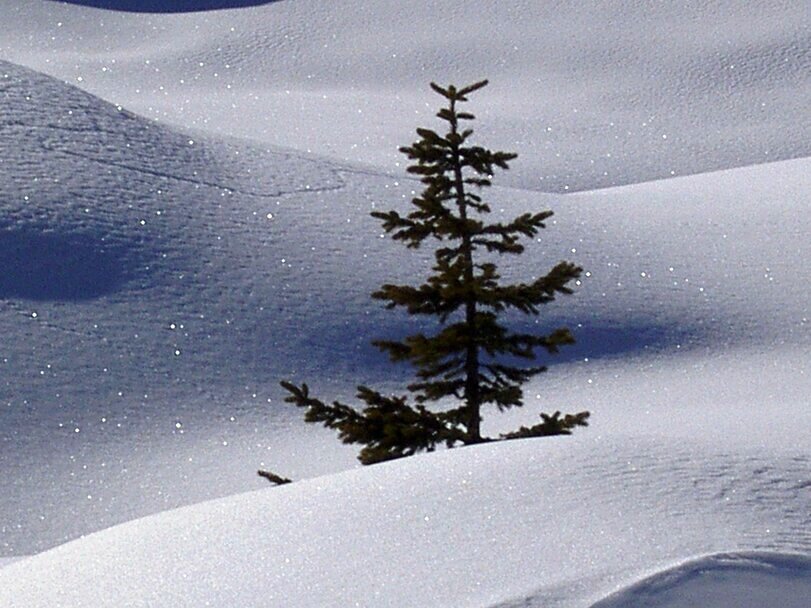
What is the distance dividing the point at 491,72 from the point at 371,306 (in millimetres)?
25648

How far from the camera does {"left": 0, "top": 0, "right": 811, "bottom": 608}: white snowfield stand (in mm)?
6324

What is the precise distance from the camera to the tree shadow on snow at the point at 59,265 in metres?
18.1

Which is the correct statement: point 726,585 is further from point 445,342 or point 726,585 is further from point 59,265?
point 59,265

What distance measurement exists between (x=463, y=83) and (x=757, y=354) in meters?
26.3

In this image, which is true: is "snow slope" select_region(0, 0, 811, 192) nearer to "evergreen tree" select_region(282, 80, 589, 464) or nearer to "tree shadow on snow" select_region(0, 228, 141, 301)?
"tree shadow on snow" select_region(0, 228, 141, 301)

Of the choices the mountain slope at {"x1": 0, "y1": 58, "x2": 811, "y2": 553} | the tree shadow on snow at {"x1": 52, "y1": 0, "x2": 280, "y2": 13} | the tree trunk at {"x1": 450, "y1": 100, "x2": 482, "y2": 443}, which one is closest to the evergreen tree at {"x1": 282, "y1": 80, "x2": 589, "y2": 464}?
the tree trunk at {"x1": 450, "y1": 100, "x2": 482, "y2": 443}

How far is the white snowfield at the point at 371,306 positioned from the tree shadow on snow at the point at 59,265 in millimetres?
44

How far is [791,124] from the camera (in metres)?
36.2

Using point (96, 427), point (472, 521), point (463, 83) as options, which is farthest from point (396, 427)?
point (463, 83)

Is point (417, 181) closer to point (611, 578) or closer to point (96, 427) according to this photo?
point (96, 427)

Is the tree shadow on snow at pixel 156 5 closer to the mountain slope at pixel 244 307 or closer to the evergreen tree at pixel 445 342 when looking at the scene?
the mountain slope at pixel 244 307

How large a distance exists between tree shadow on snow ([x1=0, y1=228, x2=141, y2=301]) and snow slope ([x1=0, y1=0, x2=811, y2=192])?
1314 centimetres

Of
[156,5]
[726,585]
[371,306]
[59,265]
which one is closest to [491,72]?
[156,5]

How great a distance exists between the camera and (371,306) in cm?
1836
